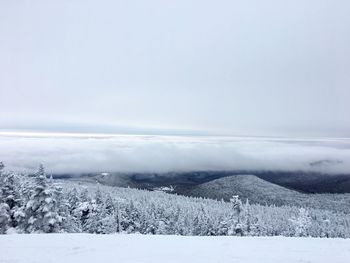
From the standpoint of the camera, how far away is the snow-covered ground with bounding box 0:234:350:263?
15609mm

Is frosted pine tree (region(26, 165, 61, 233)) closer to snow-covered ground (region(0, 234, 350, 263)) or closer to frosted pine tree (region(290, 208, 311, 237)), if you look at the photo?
snow-covered ground (region(0, 234, 350, 263))

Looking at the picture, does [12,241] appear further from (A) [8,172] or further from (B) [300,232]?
(B) [300,232]

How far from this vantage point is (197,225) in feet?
229

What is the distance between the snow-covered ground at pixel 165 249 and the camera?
15609 millimetres

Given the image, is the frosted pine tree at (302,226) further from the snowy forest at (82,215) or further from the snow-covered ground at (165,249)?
the snow-covered ground at (165,249)

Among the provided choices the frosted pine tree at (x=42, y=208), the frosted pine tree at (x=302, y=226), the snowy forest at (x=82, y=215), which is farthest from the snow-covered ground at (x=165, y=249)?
the frosted pine tree at (x=302, y=226)

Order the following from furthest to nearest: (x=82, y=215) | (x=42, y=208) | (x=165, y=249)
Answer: (x=82, y=215) < (x=42, y=208) < (x=165, y=249)

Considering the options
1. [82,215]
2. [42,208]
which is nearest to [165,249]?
[42,208]

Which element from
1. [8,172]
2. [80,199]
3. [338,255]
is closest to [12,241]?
[338,255]

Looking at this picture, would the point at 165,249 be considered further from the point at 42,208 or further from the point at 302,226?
the point at 302,226

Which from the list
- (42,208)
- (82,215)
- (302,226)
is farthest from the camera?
(302,226)

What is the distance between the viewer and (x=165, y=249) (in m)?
17.5

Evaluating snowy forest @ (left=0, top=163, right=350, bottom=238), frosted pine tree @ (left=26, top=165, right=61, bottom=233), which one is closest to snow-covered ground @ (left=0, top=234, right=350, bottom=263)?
frosted pine tree @ (left=26, top=165, right=61, bottom=233)

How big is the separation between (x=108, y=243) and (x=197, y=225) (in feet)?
174
